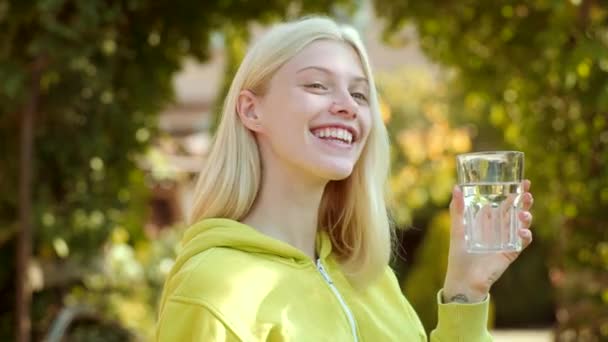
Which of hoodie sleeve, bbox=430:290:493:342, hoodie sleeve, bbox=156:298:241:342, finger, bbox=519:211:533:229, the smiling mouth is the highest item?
the smiling mouth

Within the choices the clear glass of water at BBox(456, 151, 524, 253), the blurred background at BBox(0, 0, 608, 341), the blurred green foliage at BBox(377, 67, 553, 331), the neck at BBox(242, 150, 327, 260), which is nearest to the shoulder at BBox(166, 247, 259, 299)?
the neck at BBox(242, 150, 327, 260)

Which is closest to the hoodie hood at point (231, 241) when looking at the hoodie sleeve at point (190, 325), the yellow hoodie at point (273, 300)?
the yellow hoodie at point (273, 300)

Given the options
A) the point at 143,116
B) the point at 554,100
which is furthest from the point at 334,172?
the point at 143,116

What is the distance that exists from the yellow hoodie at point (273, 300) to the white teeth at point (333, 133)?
0.19m

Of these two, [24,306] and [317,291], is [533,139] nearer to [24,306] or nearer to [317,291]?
[24,306]

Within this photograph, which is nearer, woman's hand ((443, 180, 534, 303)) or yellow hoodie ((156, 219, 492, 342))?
yellow hoodie ((156, 219, 492, 342))

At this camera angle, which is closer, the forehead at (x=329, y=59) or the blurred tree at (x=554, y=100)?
the forehead at (x=329, y=59)

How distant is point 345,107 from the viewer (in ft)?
5.61

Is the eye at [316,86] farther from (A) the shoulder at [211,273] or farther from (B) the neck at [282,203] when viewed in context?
(A) the shoulder at [211,273]

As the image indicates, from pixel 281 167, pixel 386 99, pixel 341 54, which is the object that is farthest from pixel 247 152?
pixel 386 99

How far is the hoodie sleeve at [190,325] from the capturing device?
146 cm

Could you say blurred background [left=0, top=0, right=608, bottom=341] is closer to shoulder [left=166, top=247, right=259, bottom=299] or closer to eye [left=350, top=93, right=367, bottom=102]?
eye [left=350, top=93, right=367, bottom=102]

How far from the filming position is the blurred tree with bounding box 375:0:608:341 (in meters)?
4.07

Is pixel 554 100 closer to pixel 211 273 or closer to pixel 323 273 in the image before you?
pixel 323 273
